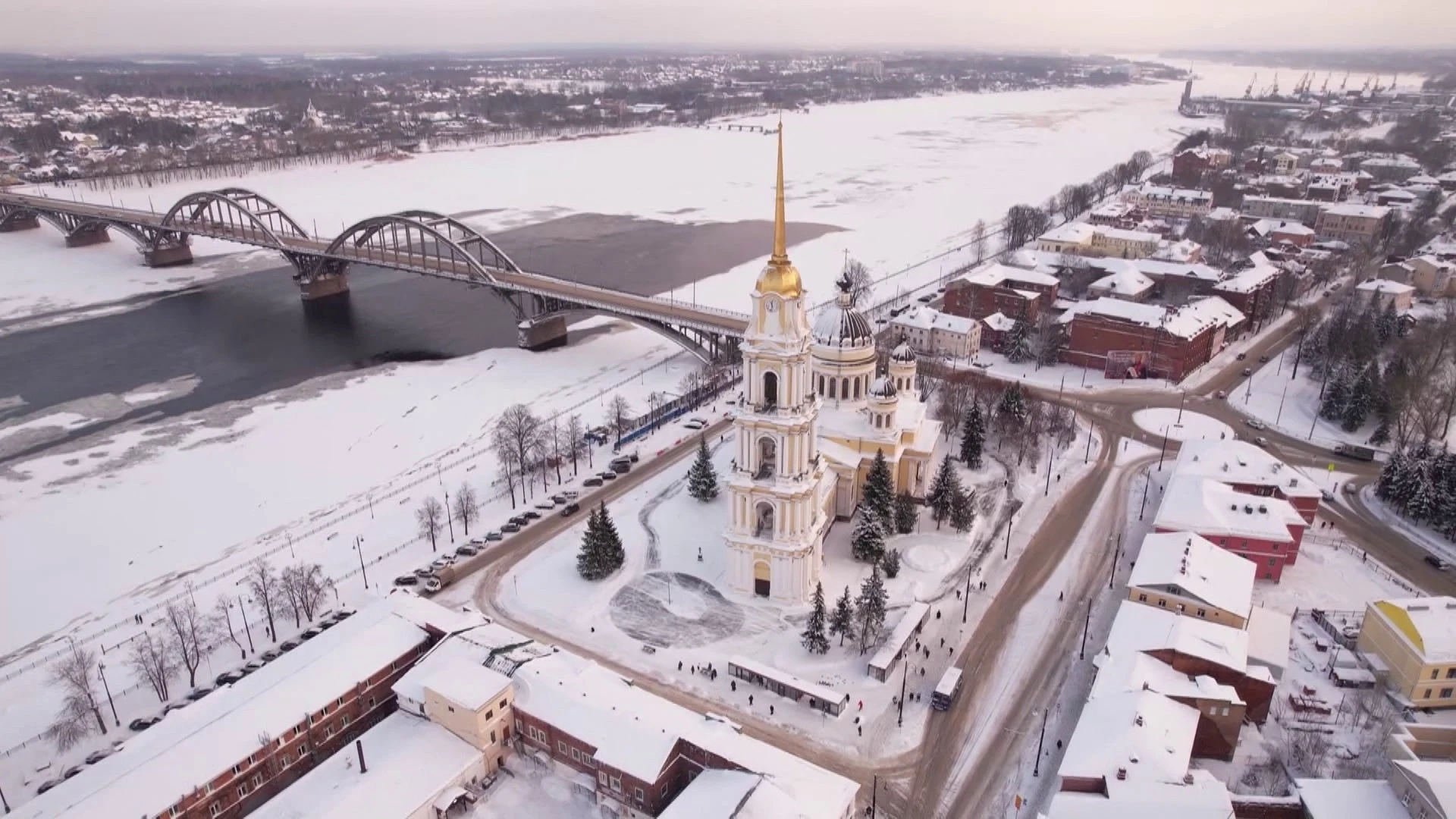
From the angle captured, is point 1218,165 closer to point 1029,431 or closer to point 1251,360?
point 1251,360

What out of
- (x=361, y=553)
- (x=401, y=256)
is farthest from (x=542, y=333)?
(x=361, y=553)

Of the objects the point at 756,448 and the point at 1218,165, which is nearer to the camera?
the point at 756,448

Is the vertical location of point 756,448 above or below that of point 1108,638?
above

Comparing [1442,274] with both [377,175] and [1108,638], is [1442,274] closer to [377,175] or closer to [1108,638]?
[1108,638]

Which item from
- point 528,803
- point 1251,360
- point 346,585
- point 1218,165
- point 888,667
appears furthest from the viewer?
point 1218,165

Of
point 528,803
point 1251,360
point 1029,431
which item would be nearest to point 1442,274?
point 1251,360

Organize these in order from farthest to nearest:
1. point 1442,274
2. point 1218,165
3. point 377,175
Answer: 1. point 377,175
2. point 1218,165
3. point 1442,274
